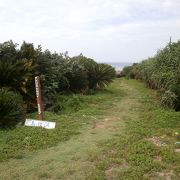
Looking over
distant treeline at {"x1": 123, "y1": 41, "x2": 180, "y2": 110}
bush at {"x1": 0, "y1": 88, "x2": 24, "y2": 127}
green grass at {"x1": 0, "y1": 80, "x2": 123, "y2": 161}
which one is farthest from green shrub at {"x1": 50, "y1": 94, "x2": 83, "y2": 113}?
distant treeline at {"x1": 123, "y1": 41, "x2": 180, "y2": 110}

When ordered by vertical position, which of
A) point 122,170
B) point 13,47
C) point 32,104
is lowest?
point 122,170

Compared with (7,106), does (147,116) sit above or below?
below

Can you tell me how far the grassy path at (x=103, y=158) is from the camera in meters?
4.24

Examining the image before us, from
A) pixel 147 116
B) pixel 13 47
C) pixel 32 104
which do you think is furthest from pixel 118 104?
pixel 13 47

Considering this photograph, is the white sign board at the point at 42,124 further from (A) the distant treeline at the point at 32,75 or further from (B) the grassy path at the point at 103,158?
(B) the grassy path at the point at 103,158

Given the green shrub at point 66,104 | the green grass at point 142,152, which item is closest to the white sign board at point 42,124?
the green grass at point 142,152

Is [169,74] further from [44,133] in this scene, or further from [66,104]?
[44,133]

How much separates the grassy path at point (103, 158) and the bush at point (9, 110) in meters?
1.46

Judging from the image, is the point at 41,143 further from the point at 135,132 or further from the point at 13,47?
the point at 13,47

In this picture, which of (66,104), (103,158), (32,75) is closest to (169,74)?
(66,104)

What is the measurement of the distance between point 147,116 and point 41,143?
344cm

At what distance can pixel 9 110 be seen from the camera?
22.0ft

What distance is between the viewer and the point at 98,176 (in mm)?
4121

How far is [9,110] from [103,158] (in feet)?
9.11
